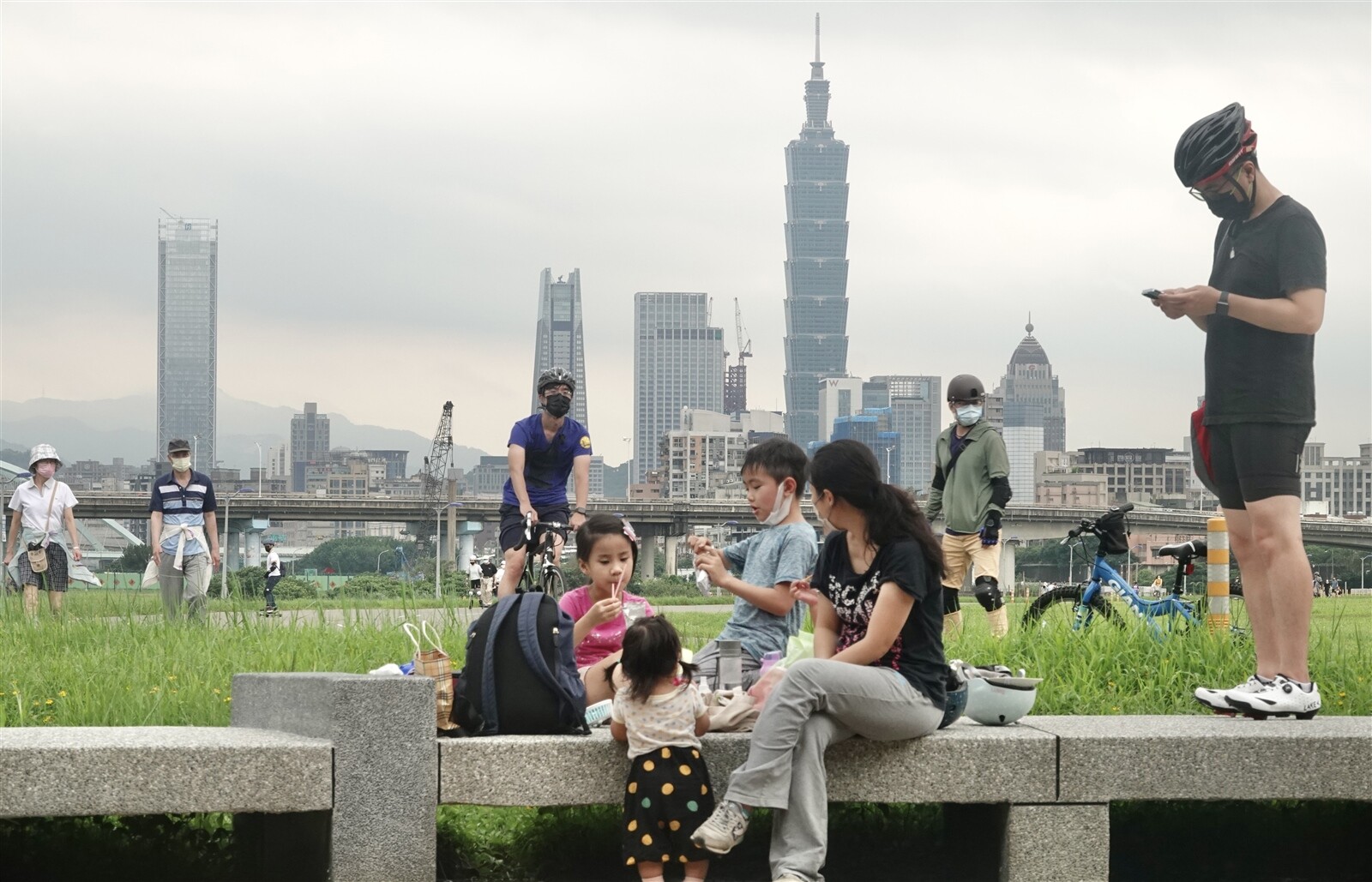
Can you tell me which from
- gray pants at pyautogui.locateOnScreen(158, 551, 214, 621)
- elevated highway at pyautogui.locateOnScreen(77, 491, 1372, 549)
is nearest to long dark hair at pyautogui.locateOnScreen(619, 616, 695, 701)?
gray pants at pyautogui.locateOnScreen(158, 551, 214, 621)

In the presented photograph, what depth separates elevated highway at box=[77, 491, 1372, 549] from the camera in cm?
7662

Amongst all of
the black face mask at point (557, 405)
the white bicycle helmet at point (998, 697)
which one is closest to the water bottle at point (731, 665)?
the white bicycle helmet at point (998, 697)

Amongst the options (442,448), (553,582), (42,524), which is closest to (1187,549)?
(553,582)

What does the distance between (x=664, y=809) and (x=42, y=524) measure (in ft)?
29.6

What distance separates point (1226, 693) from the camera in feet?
19.3

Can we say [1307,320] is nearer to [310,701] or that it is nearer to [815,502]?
[815,502]

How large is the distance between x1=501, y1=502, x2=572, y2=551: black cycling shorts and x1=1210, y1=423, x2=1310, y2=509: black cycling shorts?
502cm

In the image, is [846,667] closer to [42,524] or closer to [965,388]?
[965,388]

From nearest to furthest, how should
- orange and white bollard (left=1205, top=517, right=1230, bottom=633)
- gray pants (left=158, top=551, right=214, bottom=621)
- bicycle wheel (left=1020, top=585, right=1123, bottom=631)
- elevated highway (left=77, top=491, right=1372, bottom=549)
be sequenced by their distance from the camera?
orange and white bollard (left=1205, top=517, right=1230, bottom=633)
bicycle wheel (left=1020, top=585, right=1123, bottom=631)
gray pants (left=158, top=551, right=214, bottom=621)
elevated highway (left=77, top=491, right=1372, bottom=549)

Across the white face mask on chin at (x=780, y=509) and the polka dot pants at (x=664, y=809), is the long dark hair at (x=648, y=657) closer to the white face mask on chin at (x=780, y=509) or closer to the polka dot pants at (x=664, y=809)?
the polka dot pants at (x=664, y=809)

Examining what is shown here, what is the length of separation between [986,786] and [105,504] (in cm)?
8978

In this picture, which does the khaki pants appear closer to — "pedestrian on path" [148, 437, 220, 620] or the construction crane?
"pedestrian on path" [148, 437, 220, 620]

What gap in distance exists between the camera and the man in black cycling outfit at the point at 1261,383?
5766mm

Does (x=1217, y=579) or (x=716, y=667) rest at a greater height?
(x=1217, y=579)
